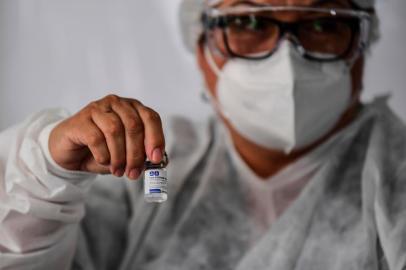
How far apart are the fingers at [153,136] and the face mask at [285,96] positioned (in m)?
0.43

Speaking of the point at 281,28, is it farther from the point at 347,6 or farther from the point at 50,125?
the point at 50,125

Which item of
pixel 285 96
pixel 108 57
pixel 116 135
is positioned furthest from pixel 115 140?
pixel 108 57

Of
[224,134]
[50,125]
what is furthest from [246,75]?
[50,125]

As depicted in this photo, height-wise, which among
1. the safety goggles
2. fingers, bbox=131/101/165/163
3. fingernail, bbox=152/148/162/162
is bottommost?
fingernail, bbox=152/148/162/162

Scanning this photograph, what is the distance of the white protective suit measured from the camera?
3.80 ft

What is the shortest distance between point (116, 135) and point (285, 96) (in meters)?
0.47

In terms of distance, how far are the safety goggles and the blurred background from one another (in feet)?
0.97

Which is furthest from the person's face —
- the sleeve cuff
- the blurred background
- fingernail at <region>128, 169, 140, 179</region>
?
fingernail at <region>128, 169, 140, 179</region>

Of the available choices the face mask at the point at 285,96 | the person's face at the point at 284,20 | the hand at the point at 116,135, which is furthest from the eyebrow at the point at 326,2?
the hand at the point at 116,135

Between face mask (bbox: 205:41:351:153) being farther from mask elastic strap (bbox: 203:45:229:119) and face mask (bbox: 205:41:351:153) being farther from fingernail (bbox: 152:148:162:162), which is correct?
fingernail (bbox: 152:148:162:162)

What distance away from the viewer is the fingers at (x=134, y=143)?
963 millimetres

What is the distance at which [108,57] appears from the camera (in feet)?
6.02

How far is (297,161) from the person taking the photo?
4.85 feet

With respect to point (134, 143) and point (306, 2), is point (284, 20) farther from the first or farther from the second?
point (134, 143)
